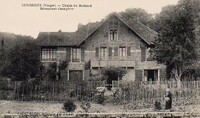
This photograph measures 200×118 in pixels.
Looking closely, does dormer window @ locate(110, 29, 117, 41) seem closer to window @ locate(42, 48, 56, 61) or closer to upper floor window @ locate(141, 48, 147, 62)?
upper floor window @ locate(141, 48, 147, 62)

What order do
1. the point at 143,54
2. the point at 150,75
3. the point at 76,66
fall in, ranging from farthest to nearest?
the point at 150,75, the point at 76,66, the point at 143,54

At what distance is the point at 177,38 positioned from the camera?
3092cm

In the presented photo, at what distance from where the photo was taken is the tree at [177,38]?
3036 centimetres

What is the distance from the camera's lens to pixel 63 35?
131 ft

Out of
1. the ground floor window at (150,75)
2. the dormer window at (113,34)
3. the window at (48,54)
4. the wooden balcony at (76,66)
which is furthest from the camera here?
the window at (48,54)

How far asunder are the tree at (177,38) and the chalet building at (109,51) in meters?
5.07

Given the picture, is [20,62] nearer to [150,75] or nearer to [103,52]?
[103,52]

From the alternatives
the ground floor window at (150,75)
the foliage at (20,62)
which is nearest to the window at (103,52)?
the ground floor window at (150,75)

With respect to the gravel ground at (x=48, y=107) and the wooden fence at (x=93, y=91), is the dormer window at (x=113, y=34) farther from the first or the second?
the gravel ground at (x=48, y=107)

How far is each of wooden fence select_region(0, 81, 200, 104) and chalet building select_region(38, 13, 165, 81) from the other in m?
8.81

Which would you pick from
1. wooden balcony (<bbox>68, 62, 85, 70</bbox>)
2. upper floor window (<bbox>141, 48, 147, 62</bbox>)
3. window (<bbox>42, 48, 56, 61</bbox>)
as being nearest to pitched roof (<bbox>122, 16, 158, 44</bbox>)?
upper floor window (<bbox>141, 48, 147, 62</bbox>)

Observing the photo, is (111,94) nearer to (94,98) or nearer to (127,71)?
(94,98)

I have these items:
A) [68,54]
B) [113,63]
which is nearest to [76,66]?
[68,54]

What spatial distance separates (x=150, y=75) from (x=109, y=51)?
509 centimetres
